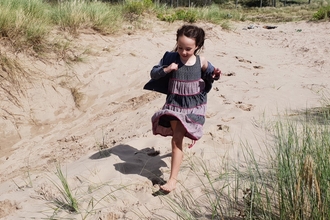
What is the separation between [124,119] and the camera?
474 cm

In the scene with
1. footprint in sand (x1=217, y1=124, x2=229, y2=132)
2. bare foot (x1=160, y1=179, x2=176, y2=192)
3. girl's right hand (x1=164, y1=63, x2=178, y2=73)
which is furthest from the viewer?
footprint in sand (x1=217, y1=124, x2=229, y2=132)

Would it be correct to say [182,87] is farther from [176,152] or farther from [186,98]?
[176,152]

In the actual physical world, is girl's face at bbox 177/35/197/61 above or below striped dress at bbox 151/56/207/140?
above

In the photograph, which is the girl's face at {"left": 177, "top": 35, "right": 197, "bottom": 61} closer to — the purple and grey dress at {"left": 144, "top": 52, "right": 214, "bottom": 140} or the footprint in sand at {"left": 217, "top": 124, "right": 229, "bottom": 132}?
the purple and grey dress at {"left": 144, "top": 52, "right": 214, "bottom": 140}

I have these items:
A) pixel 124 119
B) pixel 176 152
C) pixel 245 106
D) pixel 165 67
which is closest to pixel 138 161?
pixel 176 152

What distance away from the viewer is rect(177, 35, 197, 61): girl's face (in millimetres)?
2666

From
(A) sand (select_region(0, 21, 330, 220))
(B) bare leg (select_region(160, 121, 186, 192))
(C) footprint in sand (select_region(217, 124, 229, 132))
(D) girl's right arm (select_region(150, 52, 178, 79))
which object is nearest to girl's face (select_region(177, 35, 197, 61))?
(D) girl's right arm (select_region(150, 52, 178, 79))

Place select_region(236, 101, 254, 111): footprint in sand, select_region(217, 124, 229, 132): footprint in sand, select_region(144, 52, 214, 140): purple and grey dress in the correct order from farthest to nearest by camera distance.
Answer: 1. select_region(236, 101, 254, 111): footprint in sand
2. select_region(217, 124, 229, 132): footprint in sand
3. select_region(144, 52, 214, 140): purple and grey dress

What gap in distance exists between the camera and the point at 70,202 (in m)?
2.47

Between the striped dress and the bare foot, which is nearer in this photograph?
the bare foot

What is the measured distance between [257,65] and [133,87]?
2250 millimetres

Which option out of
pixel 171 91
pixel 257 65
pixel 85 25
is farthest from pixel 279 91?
pixel 85 25

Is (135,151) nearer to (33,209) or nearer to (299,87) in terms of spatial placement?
(33,209)

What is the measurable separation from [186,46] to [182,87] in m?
0.33
